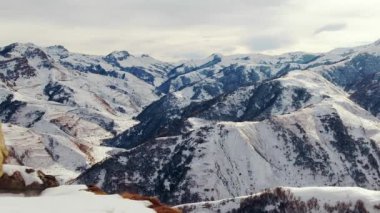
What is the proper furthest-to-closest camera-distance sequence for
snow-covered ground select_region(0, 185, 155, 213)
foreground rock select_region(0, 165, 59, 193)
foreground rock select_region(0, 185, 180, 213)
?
1. foreground rock select_region(0, 165, 59, 193)
2. foreground rock select_region(0, 185, 180, 213)
3. snow-covered ground select_region(0, 185, 155, 213)

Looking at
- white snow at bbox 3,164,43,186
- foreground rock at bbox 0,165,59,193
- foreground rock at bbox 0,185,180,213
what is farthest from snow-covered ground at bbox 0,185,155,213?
white snow at bbox 3,164,43,186

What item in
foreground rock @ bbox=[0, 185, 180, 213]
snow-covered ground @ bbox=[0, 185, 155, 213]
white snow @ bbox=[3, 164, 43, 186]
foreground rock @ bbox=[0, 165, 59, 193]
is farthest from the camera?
white snow @ bbox=[3, 164, 43, 186]

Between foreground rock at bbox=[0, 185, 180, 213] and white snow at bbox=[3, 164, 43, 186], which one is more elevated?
white snow at bbox=[3, 164, 43, 186]

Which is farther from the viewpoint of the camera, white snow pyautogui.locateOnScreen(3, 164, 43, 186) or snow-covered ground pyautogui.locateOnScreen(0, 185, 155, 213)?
white snow pyautogui.locateOnScreen(3, 164, 43, 186)

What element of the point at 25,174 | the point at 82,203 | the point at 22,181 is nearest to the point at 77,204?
the point at 82,203

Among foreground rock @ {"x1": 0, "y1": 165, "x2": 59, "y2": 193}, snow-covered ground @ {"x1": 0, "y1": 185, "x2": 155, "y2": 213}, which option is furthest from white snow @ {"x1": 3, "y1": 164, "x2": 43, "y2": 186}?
snow-covered ground @ {"x1": 0, "y1": 185, "x2": 155, "y2": 213}

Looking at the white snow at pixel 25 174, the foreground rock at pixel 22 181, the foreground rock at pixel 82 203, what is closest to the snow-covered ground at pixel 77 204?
the foreground rock at pixel 82 203

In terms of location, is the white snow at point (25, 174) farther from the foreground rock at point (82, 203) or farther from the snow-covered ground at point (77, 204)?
the snow-covered ground at point (77, 204)

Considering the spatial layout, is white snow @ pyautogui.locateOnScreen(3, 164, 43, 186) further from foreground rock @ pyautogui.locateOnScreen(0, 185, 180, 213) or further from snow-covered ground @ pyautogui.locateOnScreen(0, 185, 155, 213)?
snow-covered ground @ pyautogui.locateOnScreen(0, 185, 155, 213)

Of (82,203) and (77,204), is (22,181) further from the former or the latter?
(77,204)
